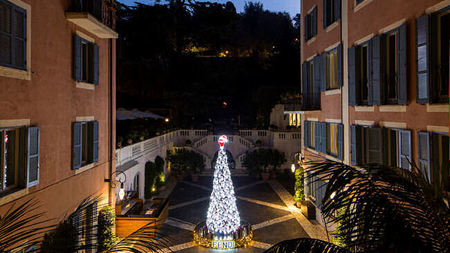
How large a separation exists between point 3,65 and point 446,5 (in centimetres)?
885

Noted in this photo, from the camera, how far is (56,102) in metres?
7.46

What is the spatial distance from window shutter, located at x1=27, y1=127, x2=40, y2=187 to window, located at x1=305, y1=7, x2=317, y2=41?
1191 centimetres

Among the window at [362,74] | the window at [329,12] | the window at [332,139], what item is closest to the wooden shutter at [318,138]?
the window at [332,139]

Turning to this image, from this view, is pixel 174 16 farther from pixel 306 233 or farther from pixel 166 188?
pixel 306 233

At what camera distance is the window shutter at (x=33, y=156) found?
634cm

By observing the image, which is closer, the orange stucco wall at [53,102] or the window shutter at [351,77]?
the orange stucco wall at [53,102]

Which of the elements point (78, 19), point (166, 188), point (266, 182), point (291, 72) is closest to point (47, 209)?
point (78, 19)

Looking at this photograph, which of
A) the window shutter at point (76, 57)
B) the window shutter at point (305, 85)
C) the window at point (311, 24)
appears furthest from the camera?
the window shutter at point (305, 85)

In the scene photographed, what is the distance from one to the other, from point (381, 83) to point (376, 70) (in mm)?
395

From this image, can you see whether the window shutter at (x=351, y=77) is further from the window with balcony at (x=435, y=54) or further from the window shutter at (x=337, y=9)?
the window with balcony at (x=435, y=54)

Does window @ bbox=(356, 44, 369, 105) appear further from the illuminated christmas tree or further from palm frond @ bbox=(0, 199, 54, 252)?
palm frond @ bbox=(0, 199, 54, 252)

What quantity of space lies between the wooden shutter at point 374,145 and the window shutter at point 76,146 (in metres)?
8.85

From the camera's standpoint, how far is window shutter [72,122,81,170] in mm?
8250

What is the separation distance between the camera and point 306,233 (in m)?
12.8
